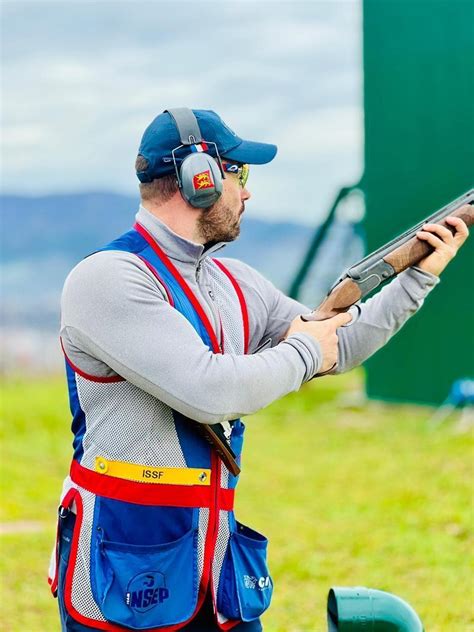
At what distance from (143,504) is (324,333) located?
70 cm

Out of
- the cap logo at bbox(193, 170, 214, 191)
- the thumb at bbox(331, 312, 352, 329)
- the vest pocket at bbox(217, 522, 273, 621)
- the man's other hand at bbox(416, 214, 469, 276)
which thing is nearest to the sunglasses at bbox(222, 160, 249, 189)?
the cap logo at bbox(193, 170, 214, 191)

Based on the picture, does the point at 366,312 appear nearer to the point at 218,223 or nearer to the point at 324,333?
the point at 324,333

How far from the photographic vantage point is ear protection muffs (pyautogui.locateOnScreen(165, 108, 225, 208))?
2799 mm

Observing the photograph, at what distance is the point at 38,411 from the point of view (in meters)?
13.6

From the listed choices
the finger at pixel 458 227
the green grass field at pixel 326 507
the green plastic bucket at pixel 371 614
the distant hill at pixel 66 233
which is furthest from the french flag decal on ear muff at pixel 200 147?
the distant hill at pixel 66 233

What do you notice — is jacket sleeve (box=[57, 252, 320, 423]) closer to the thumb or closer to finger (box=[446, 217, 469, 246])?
the thumb

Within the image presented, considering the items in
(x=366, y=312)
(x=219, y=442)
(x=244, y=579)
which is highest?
(x=366, y=312)

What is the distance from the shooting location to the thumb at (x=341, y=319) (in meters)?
2.99

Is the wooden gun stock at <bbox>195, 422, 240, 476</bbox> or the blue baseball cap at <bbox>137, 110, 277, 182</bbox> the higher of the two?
the blue baseball cap at <bbox>137, 110, 277, 182</bbox>

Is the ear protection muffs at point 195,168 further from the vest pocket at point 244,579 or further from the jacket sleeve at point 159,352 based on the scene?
the vest pocket at point 244,579

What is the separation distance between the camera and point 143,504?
2.86m

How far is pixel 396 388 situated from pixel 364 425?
134cm

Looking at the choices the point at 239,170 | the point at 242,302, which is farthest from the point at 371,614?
the point at 239,170

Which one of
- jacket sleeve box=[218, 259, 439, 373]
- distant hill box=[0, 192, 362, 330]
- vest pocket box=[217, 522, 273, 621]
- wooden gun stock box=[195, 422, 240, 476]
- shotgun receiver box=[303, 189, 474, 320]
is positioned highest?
shotgun receiver box=[303, 189, 474, 320]
